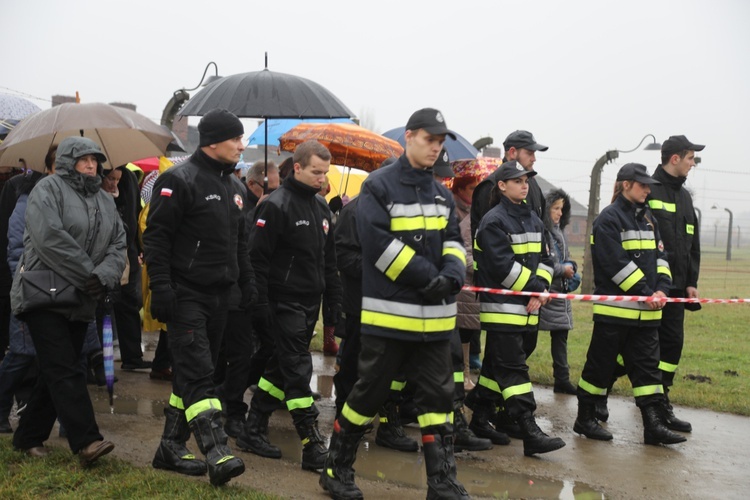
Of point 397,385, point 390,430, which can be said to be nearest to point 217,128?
point 397,385

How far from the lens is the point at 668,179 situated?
25.9 feet

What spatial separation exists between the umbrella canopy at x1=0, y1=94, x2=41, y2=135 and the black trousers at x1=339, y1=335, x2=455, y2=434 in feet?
19.6

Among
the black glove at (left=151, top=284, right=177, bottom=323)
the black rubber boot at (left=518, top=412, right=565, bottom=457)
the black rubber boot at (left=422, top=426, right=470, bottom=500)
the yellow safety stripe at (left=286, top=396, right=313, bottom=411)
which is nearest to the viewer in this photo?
the black rubber boot at (left=422, top=426, right=470, bottom=500)

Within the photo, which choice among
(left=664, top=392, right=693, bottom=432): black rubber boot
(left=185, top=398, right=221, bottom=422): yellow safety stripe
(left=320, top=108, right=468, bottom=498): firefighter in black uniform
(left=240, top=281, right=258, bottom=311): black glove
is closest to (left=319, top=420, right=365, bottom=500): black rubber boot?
(left=320, top=108, right=468, bottom=498): firefighter in black uniform

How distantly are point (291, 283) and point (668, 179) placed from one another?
368cm

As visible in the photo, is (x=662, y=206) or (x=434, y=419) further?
(x=662, y=206)

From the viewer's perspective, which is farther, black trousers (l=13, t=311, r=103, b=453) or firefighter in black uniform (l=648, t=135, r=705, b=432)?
firefighter in black uniform (l=648, t=135, r=705, b=432)

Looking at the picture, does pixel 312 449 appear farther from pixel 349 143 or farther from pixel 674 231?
pixel 349 143

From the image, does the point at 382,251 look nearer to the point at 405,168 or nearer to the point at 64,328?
the point at 405,168

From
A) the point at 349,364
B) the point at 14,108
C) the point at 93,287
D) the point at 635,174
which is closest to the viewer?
the point at 93,287

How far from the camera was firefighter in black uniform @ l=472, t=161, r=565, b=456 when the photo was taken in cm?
657

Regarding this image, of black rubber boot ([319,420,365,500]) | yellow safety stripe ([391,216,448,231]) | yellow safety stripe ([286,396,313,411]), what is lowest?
black rubber boot ([319,420,365,500])

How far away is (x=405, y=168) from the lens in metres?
5.25

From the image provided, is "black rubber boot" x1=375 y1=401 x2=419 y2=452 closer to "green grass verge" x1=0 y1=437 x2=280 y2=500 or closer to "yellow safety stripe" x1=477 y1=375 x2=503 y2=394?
"yellow safety stripe" x1=477 y1=375 x2=503 y2=394
